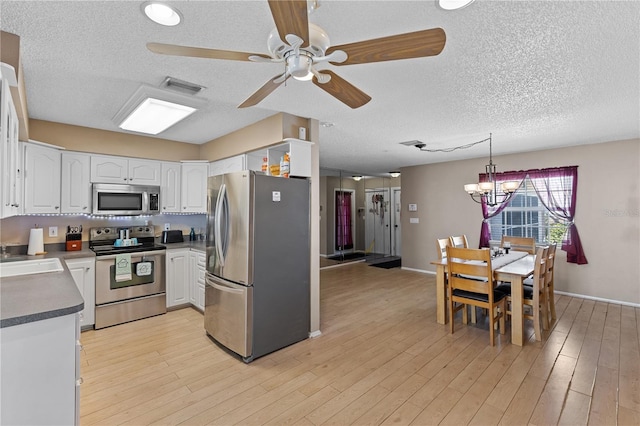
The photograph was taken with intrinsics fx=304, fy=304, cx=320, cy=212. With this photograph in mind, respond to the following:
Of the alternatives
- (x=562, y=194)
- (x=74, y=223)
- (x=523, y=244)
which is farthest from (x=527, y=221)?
(x=74, y=223)

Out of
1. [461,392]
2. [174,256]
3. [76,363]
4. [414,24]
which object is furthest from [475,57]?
[174,256]

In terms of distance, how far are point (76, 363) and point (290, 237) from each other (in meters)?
1.84

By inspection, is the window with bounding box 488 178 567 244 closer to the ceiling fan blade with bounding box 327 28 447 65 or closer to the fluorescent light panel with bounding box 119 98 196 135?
the ceiling fan blade with bounding box 327 28 447 65

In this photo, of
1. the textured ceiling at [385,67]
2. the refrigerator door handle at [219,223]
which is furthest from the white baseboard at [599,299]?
the refrigerator door handle at [219,223]

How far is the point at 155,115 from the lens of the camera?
304 centimetres

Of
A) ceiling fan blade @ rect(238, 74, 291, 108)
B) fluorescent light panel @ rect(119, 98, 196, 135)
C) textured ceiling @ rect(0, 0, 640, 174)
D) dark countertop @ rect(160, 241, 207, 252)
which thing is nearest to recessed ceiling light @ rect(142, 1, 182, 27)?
textured ceiling @ rect(0, 0, 640, 174)

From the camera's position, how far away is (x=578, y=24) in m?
1.67

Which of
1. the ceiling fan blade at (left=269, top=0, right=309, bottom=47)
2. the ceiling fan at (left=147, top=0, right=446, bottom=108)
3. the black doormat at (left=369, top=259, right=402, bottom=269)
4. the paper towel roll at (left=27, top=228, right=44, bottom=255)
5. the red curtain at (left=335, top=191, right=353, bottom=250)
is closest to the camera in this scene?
Result: the ceiling fan blade at (left=269, top=0, right=309, bottom=47)

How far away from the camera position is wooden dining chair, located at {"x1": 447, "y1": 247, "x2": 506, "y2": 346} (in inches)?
122

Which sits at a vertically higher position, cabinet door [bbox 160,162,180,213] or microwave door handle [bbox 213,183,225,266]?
cabinet door [bbox 160,162,180,213]

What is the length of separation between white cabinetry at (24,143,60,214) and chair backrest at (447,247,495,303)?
4427 mm

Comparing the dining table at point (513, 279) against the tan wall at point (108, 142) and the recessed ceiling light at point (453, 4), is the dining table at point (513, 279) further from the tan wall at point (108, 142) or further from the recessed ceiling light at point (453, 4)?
the tan wall at point (108, 142)

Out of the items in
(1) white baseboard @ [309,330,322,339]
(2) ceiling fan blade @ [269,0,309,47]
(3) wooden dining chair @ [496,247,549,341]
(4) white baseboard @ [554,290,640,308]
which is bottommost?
(1) white baseboard @ [309,330,322,339]

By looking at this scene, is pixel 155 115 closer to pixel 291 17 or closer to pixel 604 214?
pixel 291 17
